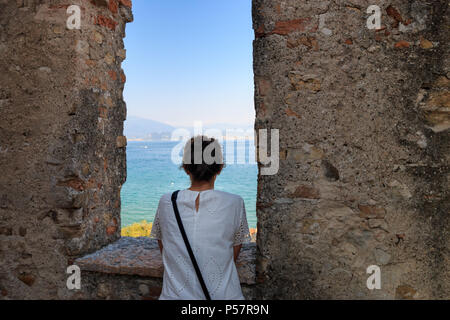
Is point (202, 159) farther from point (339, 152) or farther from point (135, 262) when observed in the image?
point (135, 262)

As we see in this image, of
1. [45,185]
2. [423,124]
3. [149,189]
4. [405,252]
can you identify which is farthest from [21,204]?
[149,189]

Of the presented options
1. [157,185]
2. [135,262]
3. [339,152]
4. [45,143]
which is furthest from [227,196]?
[157,185]

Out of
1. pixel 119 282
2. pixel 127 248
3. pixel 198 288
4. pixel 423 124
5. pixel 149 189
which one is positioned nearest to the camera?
pixel 198 288

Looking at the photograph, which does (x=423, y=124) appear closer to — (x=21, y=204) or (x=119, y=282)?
(x=119, y=282)

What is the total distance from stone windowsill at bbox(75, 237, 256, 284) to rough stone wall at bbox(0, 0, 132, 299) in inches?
4.9

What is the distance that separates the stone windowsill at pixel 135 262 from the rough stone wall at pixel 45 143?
4.9 inches

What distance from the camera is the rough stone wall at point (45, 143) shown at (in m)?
2.38

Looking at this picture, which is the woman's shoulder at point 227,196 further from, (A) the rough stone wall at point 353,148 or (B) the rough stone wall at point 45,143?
(B) the rough stone wall at point 45,143

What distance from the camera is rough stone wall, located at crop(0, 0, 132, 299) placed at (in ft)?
7.82

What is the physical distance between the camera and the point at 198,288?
171 cm

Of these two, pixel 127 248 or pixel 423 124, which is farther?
pixel 127 248

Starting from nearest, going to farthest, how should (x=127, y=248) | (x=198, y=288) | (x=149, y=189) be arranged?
(x=198, y=288)
(x=127, y=248)
(x=149, y=189)

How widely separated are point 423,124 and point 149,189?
28813 millimetres

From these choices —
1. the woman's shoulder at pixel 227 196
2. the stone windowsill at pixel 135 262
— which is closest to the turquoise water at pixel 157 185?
the stone windowsill at pixel 135 262
